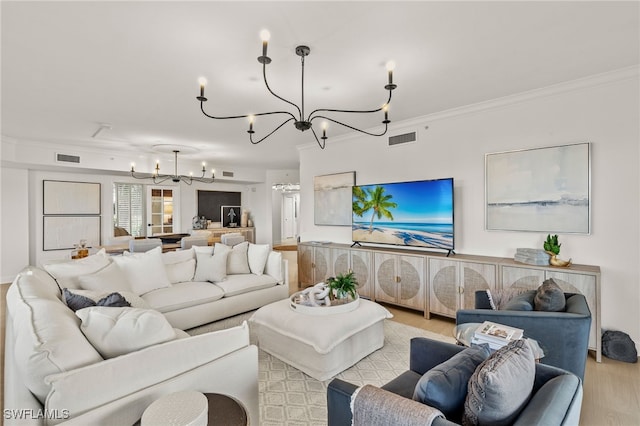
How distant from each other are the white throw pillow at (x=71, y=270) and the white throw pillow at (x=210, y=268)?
1087 millimetres

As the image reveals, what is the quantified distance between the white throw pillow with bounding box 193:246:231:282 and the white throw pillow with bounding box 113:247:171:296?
0.40m

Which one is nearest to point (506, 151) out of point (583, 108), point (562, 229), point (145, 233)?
point (583, 108)

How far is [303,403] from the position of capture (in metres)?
2.27

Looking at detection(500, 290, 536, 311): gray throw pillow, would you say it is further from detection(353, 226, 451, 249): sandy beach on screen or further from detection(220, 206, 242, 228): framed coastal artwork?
detection(220, 206, 242, 228): framed coastal artwork

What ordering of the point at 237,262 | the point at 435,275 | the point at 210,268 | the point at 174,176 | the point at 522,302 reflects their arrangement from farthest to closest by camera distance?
the point at 174,176, the point at 237,262, the point at 210,268, the point at 435,275, the point at 522,302

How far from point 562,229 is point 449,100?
1852mm

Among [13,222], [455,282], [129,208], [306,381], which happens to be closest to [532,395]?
[306,381]

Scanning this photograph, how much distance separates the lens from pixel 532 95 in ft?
11.3

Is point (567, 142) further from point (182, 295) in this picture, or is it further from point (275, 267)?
point (182, 295)

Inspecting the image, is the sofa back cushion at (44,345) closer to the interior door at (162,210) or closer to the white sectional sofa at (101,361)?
the white sectional sofa at (101,361)

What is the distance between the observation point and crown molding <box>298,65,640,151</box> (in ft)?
9.67

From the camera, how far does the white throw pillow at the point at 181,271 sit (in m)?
3.84

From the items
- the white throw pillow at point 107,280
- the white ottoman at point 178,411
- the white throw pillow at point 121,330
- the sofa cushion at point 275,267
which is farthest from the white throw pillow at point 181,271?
the white ottoman at point 178,411

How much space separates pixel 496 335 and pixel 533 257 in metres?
1.76
